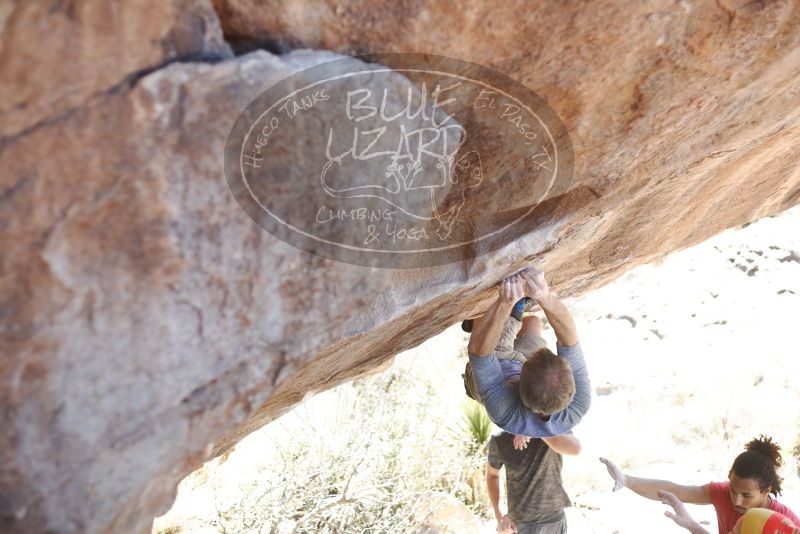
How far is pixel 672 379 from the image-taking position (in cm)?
491

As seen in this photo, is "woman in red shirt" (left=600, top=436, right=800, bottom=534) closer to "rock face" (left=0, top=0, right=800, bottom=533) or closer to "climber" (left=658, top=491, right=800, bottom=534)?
"climber" (left=658, top=491, right=800, bottom=534)

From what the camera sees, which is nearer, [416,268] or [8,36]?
[8,36]

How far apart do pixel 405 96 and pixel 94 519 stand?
100 centimetres

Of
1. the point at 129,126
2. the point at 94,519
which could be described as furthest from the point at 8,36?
the point at 94,519

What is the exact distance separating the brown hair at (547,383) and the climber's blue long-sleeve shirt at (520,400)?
91mm

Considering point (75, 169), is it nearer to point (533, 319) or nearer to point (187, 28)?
point (187, 28)

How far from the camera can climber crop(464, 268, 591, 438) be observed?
213 centimetres

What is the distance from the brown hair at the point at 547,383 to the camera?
2137 mm

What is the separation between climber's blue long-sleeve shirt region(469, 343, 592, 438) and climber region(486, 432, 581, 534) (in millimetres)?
307

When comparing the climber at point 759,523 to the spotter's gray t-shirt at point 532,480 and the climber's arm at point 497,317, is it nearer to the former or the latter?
the spotter's gray t-shirt at point 532,480

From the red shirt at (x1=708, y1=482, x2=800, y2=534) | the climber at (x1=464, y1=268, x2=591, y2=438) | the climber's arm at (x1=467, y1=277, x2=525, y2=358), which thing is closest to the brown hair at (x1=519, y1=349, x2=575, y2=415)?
the climber at (x1=464, y1=268, x2=591, y2=438)

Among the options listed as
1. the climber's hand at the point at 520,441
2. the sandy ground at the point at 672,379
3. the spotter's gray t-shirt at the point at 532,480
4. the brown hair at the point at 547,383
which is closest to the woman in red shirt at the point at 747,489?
the spotter's gray t-shirt at the point at 532,480

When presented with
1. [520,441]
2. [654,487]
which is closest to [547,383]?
[520,441]

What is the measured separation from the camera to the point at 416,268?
1842 mm
